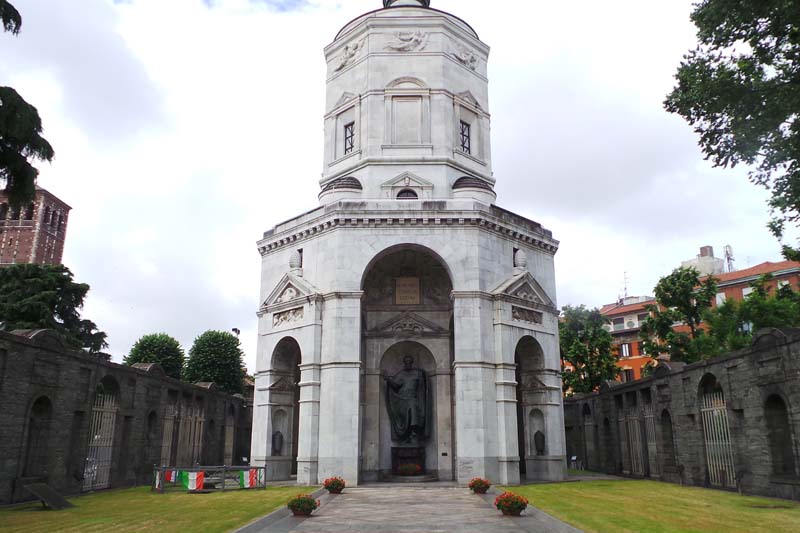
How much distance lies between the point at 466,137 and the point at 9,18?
27.0 metres

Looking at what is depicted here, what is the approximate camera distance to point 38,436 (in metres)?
22.8

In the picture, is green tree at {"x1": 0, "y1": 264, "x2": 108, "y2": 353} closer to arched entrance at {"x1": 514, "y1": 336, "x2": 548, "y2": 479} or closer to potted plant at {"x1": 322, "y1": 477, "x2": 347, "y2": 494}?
potted plant at {"x1": 322, "y1": 477, "x2": 347, "y2": 494}

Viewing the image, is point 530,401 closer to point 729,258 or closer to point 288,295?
point 288,295

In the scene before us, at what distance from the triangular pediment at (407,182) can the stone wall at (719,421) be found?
15.0m

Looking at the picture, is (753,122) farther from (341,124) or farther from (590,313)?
(590,313)

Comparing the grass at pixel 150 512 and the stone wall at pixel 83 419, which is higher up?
the stone wall at pixel 83 419

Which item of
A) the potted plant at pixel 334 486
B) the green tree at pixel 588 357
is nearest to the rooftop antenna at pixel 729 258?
the green tree at pixel 588 357

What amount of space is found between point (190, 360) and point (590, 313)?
33.9 m

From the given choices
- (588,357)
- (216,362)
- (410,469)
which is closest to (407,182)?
(410,469)

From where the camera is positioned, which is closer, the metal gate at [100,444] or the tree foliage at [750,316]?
the metal gate at [100,444]

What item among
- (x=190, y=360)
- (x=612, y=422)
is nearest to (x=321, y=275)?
(x=612, y=422)

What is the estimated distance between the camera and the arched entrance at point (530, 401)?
3222cm

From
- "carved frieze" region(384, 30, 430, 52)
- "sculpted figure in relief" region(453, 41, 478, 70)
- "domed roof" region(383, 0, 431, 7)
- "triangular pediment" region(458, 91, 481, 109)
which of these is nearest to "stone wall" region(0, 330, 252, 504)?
"carved frieze" region(384, 30, 430, 52)

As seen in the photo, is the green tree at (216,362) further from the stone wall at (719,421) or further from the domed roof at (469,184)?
the stone wall at (719,421)
